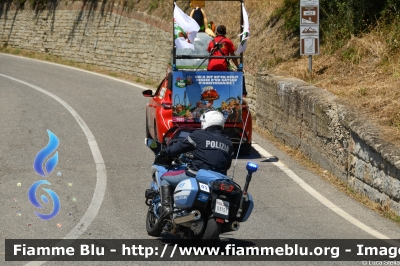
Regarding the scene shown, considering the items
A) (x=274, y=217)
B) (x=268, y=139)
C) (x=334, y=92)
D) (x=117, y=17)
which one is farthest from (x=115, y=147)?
(x=117, y=17)

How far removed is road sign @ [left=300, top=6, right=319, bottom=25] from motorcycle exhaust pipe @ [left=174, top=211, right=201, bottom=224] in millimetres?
9348

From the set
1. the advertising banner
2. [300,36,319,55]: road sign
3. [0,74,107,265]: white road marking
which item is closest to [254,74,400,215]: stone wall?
[300,36,319,55]: road sign

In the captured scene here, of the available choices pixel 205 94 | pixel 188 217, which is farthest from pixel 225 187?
pixel 205 94

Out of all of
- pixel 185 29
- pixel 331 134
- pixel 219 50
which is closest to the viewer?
pixel 331 134

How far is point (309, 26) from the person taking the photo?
16500 mm

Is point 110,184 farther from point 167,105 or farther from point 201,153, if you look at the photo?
point 201,153

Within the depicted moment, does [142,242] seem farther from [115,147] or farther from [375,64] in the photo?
[375,64]

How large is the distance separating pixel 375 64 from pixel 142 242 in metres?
8.99

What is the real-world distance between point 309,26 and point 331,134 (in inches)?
171

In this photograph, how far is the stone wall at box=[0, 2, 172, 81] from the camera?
90.9 ft

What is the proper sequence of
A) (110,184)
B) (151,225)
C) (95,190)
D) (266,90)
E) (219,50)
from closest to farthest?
1. (151,225)
2. (95,190)
3. (110,184)
4. (219,50)
5. (266,90)

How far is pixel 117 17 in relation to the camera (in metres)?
30.7

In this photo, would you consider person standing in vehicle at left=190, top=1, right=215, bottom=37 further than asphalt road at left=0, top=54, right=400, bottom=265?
Yes

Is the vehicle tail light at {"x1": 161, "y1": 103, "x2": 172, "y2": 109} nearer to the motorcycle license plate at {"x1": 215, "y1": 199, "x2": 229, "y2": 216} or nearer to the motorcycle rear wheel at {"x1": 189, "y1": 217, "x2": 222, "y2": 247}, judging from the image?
the motorcycle rear wheel at {"x1": 189, "y1": 217, "x2": 222, "y2": 247}
